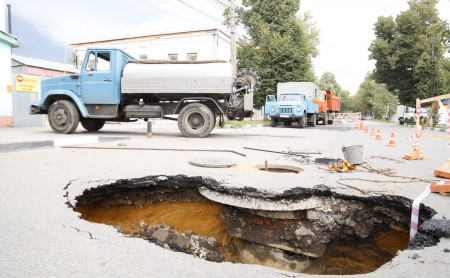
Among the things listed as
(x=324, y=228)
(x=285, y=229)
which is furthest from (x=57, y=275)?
(x=324, y=228)

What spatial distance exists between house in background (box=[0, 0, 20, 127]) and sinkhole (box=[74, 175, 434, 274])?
1206 cm

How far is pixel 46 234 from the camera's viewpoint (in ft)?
6.85

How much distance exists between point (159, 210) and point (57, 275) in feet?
7.39

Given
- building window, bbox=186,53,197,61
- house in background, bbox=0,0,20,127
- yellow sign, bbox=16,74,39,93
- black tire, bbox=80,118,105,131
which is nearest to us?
black tire, bbox=80,118,105,131

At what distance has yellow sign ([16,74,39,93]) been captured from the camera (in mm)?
13277

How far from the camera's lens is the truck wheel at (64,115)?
30.5ft

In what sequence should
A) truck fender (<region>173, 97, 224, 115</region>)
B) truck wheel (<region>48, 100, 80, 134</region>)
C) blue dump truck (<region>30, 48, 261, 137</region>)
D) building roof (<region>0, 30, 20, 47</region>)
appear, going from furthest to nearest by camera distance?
building roof (<region>0, 30, 20, 47</region>) < truck wheel (<region>48, 100, 80, 134</region>) < truck fender (<region>173, 97, 224, 115</region>) < blue dump truck (<region>30, 48, 261, 137</region>)

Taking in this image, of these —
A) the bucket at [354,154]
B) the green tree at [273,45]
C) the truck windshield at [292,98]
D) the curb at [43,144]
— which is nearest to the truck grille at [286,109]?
the truck windshield at [292,98]

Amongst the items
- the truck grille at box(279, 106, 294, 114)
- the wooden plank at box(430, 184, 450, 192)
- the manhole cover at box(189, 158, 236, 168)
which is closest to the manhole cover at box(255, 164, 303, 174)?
the manhole cover at box(189, 158, 236, 168)

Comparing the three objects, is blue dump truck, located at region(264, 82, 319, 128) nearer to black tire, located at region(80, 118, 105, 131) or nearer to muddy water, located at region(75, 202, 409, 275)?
black tire, located at region(80, 118, 105, 131)

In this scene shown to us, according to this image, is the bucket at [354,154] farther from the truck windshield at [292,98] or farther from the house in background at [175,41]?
the house in background at [175,41]

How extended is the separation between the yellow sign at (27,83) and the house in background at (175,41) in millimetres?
10022

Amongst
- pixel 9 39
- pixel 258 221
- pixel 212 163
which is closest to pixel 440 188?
pixel 258 221

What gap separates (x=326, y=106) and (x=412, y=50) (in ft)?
26.3
